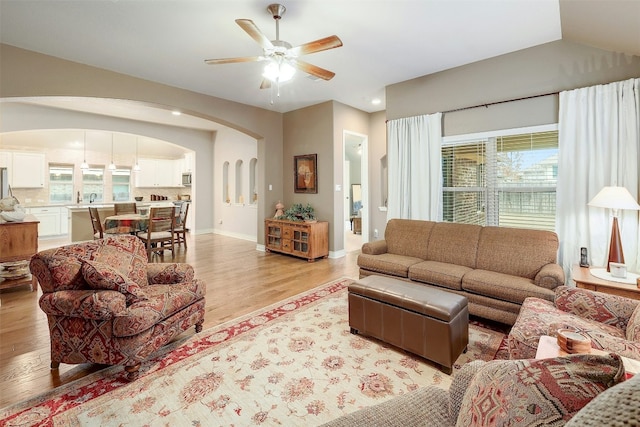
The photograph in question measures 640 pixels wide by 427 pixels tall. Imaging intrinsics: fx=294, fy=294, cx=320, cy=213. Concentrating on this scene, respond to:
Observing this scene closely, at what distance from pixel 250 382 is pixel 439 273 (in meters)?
2.07

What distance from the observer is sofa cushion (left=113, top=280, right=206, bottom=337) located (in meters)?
1.98

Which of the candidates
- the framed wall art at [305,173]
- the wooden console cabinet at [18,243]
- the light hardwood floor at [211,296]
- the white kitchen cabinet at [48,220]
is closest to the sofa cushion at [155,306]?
the light hardwood floor at [211,296]

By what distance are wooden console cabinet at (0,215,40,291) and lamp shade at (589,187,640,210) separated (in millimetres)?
6408

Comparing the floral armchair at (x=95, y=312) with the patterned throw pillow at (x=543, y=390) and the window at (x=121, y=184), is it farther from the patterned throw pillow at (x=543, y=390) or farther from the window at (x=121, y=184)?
the window at (x=121, y=184)

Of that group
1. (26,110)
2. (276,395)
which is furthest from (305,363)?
(26,110)

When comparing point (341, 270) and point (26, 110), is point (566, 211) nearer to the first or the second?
point (341, 270)

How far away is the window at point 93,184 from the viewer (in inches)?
328

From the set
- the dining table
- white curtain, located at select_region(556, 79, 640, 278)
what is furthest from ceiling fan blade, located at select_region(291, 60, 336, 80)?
the dining table

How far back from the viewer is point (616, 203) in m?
→ 2.52

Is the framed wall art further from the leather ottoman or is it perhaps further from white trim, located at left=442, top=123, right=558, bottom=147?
the leather ottoman

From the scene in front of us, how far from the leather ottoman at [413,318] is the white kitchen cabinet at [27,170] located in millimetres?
8983

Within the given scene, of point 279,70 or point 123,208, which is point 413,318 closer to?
point 279,70

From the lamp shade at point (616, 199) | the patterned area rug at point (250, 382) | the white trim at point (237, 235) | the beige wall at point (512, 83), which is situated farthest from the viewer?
the white trim at point (237, 235)

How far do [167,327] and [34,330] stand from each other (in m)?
1.66
